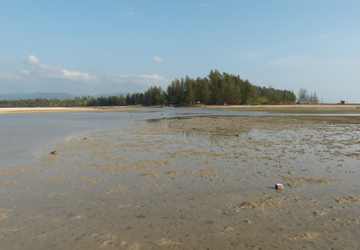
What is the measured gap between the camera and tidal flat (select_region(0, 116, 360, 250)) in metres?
4.07

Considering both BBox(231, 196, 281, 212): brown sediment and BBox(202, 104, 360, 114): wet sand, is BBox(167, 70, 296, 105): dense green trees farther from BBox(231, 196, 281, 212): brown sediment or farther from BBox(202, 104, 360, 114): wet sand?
BBox(231, 196, 281, 212): brown sediment

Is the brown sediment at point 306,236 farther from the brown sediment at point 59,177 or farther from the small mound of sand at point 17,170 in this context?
the small mound of sand at point 17,170

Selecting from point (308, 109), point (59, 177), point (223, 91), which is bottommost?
point (59, 177)

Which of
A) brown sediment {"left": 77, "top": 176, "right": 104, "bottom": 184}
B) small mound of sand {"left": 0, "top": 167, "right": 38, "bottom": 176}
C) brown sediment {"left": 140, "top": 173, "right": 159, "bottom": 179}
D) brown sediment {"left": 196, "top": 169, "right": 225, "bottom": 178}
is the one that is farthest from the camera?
small mound of sand {"left": 0, "top": 167, "right": 38, "bottom": 176}

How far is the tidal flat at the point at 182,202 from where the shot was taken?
4.07m

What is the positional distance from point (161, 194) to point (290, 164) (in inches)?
225

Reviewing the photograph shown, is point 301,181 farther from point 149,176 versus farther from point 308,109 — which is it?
point 308,109

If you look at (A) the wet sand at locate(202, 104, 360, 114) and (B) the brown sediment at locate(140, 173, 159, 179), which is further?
(A) the wet sand at locate(202, 104, 360, 114)

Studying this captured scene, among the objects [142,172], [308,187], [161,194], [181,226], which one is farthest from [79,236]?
[308,187]

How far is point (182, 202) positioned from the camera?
5.61m

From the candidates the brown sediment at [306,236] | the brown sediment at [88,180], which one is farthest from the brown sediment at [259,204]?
the brown sediment at [88,180]

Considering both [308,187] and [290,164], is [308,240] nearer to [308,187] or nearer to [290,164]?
[308,187]

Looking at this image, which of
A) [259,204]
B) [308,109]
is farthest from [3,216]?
[308,109]

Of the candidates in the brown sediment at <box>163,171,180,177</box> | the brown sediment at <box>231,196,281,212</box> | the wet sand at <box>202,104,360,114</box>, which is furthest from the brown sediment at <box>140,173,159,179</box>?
the wet sand at <box>202,104,360,114</box>
